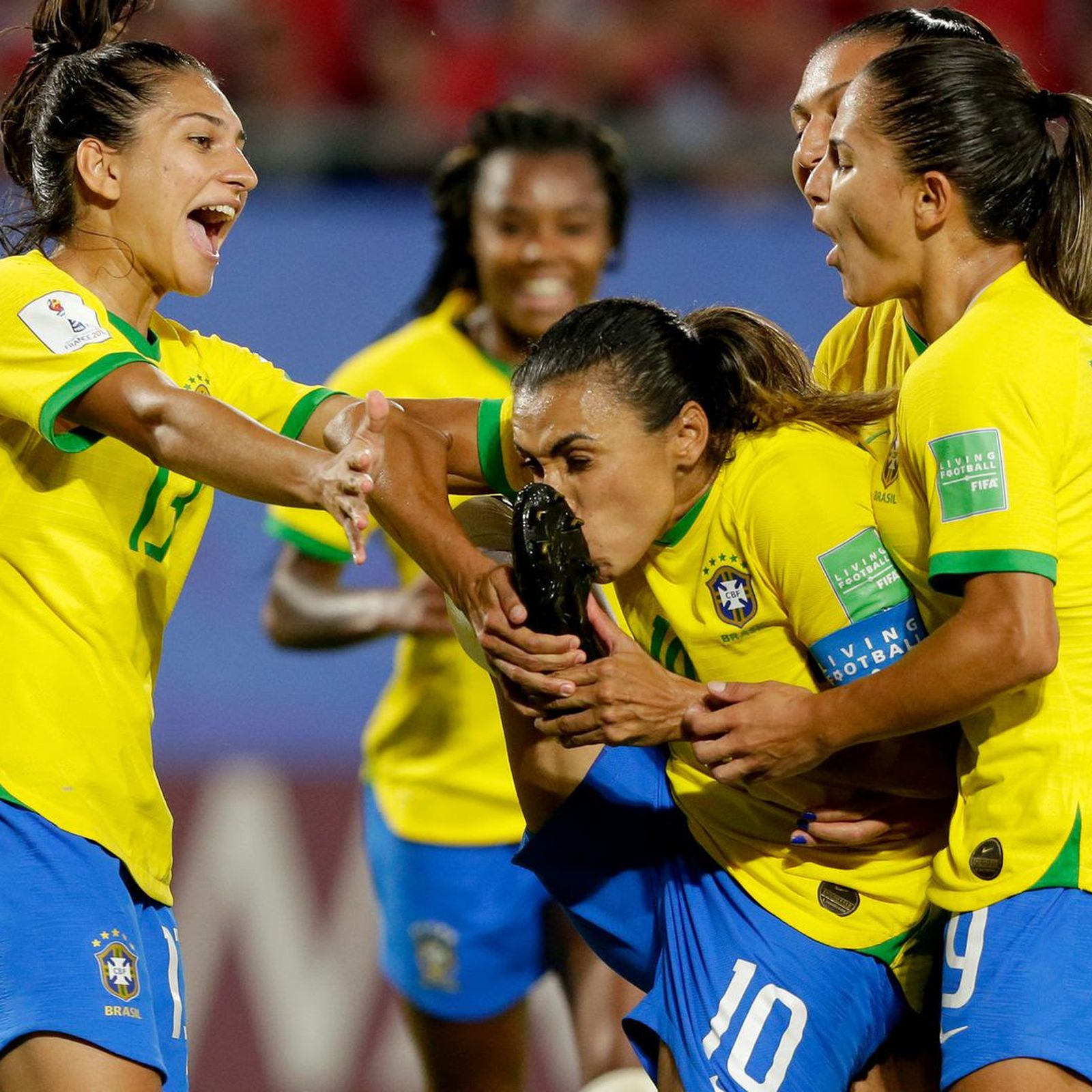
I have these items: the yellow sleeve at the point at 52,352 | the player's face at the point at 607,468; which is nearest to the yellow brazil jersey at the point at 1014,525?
the player's face at the point at 607,468

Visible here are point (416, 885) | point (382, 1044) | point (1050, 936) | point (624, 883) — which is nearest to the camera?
point (1050, 936)

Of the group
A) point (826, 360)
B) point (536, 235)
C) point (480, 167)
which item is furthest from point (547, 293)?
point (826, 360)

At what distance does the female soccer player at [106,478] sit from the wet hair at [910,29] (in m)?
1.01

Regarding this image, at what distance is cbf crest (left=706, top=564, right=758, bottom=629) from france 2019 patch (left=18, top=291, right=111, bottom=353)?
0.89 meters

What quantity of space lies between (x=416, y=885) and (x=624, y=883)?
129 cm

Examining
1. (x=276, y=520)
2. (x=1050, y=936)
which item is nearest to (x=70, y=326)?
(x=1050, y=936)

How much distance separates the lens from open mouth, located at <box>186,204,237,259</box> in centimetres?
274

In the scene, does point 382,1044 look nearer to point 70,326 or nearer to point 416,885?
point 416,885

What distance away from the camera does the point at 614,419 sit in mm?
2549

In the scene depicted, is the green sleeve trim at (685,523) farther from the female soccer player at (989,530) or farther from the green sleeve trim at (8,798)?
the green sleeve trim at (8,798)

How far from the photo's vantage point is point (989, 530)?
224cm

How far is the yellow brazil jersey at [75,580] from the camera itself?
2.44 metres

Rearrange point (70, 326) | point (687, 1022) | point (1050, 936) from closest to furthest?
1. point (1050, 936)
2. point (70, 326)
3. point (687, 1022)

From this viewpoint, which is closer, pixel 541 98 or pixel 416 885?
pixel 416 885
